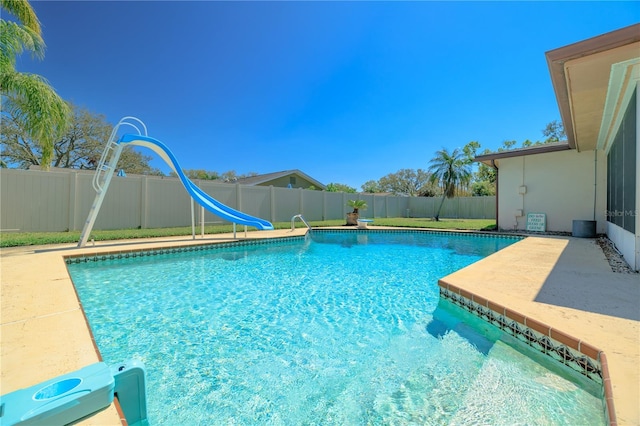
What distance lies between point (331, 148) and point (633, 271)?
24.9 metres

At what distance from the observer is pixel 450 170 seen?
20.5 metres

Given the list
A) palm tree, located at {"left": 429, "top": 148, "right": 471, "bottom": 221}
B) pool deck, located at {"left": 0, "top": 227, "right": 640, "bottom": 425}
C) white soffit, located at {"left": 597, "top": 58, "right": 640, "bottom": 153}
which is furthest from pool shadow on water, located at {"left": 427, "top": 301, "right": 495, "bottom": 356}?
palm tree, located at {"left": 429, "top": 148, "right": 471, "bottom": 221}

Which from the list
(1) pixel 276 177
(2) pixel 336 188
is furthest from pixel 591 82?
(2) pixel 336 188

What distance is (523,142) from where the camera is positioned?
3052cm

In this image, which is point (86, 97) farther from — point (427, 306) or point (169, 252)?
point (427, 306)

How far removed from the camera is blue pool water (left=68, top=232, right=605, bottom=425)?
1830 millimetres

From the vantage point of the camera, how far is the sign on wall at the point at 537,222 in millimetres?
10445

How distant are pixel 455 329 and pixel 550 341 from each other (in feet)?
2.94

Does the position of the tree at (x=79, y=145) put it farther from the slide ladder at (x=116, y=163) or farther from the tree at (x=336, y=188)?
the tree at (x=336, y=188)

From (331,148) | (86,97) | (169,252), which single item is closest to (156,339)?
(169,252)

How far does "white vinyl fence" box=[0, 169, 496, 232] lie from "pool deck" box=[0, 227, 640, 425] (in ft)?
15.6

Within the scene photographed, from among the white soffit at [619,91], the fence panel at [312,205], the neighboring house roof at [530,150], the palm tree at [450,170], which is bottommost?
the fence panel at [312,205]

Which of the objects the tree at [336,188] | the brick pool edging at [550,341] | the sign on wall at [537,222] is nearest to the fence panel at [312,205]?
the tree at [336,188]

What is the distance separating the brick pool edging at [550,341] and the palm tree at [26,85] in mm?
10199
